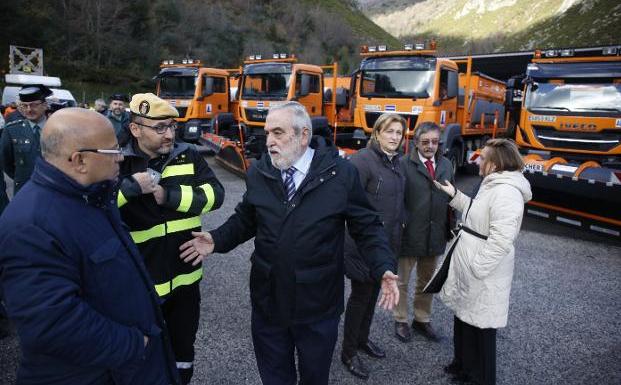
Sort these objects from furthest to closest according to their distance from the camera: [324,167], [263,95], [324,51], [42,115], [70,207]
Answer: [324,51] → [263,95] → [42,115] → [324,167] → [70,207]

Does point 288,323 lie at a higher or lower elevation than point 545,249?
higher

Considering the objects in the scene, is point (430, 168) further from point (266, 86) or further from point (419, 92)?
point (266, 86)

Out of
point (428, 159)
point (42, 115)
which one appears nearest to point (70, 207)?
point (428, 159)

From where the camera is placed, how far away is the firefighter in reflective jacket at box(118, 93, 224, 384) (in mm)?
2217

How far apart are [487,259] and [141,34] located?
32512mm

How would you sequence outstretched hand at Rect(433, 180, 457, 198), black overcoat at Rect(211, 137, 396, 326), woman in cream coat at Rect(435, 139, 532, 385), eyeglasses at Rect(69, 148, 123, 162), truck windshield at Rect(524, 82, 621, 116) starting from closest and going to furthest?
1. eyeglasses at Rect(69, 148, 123, 162)
2. black overcoat at Rect(211, 137, 396, 326)
3. woman in cream coat at Rect(435, 139, 532, 385)
4. outstretched hand at Rect(433, 180, 457, 198)
5. truck windshield at Rect(524, 82, 621, 116)

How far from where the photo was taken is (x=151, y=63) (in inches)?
1130

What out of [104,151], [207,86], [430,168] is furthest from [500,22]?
[104,151]

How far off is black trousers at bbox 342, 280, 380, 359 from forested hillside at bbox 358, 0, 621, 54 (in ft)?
235

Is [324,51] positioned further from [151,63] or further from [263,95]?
[263,95]

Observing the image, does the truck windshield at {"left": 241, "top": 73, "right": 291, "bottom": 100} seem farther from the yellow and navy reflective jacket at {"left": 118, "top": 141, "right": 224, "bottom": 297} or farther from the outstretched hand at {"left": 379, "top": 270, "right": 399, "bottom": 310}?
the outstretched hand at {"left": 379, "top": 270, "right": 399, "bottom": 310}

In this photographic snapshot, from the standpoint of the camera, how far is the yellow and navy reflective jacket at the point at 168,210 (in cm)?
222

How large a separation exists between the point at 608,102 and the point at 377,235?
686 centimetres

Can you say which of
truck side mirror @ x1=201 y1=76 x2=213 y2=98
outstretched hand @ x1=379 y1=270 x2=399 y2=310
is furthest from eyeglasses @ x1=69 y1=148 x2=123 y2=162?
truck side mirror @ x1=201 y1=76 x2=213 y2=98
